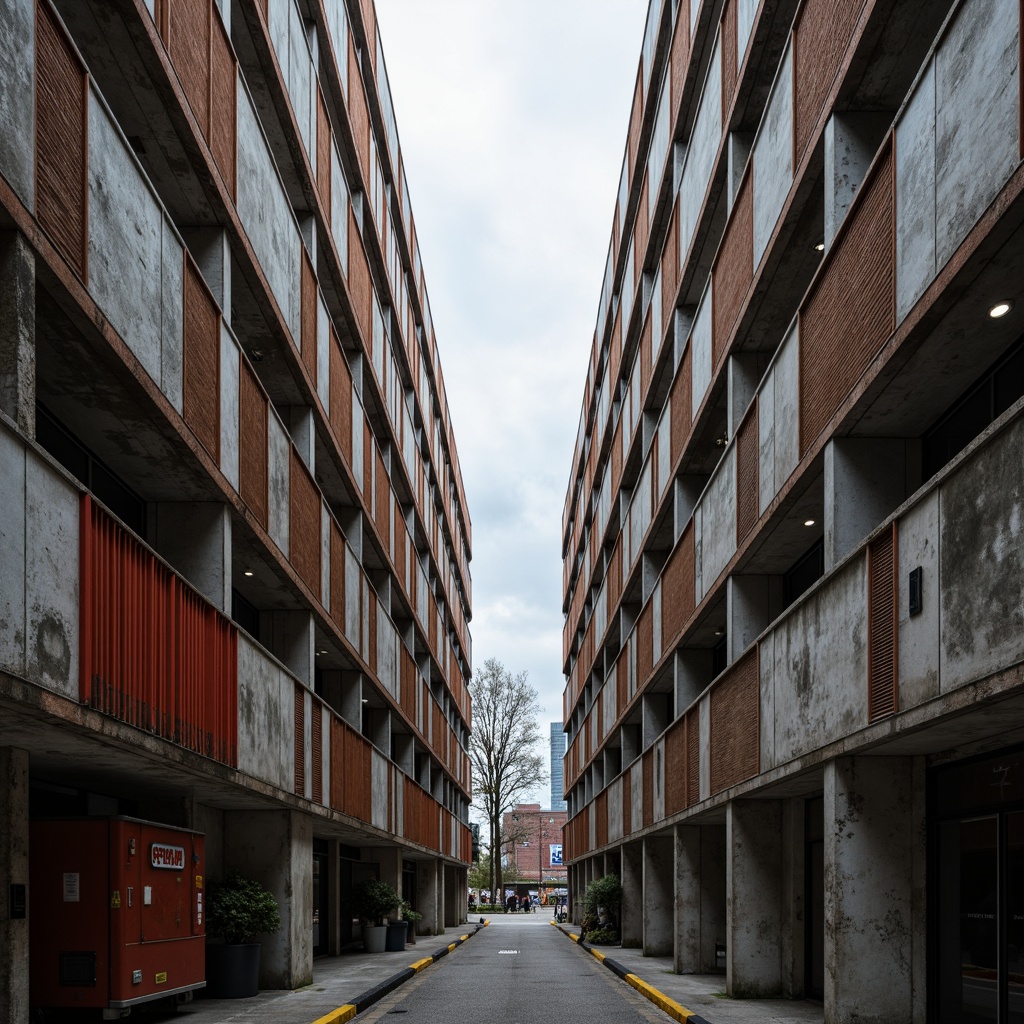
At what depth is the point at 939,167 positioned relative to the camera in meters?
8.48

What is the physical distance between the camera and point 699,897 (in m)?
20.3

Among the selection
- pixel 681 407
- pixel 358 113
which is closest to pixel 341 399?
pixel 681 407

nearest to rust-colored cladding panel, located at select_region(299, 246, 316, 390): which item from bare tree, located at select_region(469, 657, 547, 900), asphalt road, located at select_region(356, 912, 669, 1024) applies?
asphalt road, located at select_region(356, 912, 669, 1024)

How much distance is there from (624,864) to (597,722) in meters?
7.58

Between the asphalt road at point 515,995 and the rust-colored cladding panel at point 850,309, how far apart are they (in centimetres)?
783

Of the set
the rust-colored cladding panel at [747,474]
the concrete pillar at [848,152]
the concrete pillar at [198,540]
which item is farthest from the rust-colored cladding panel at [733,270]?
the concrete pillar at [198,540]

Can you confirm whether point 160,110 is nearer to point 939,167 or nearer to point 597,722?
point 939,167

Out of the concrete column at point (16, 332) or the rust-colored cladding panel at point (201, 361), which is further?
the rust-colored cladding panel at point (201, 361)

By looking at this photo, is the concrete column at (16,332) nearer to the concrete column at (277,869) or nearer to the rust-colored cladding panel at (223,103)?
the rust-colored cladding panel at (223,103)

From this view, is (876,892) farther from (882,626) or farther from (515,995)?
(515,995)

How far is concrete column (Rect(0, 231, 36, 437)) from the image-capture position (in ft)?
24.0

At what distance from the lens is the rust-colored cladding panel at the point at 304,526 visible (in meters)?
16.7

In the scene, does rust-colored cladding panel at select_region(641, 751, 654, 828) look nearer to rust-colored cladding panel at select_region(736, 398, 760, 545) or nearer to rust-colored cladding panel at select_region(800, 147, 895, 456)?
rust-colored cladding panel at select_region(736, 398, 760, 545)

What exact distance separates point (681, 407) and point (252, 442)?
27.4ft
